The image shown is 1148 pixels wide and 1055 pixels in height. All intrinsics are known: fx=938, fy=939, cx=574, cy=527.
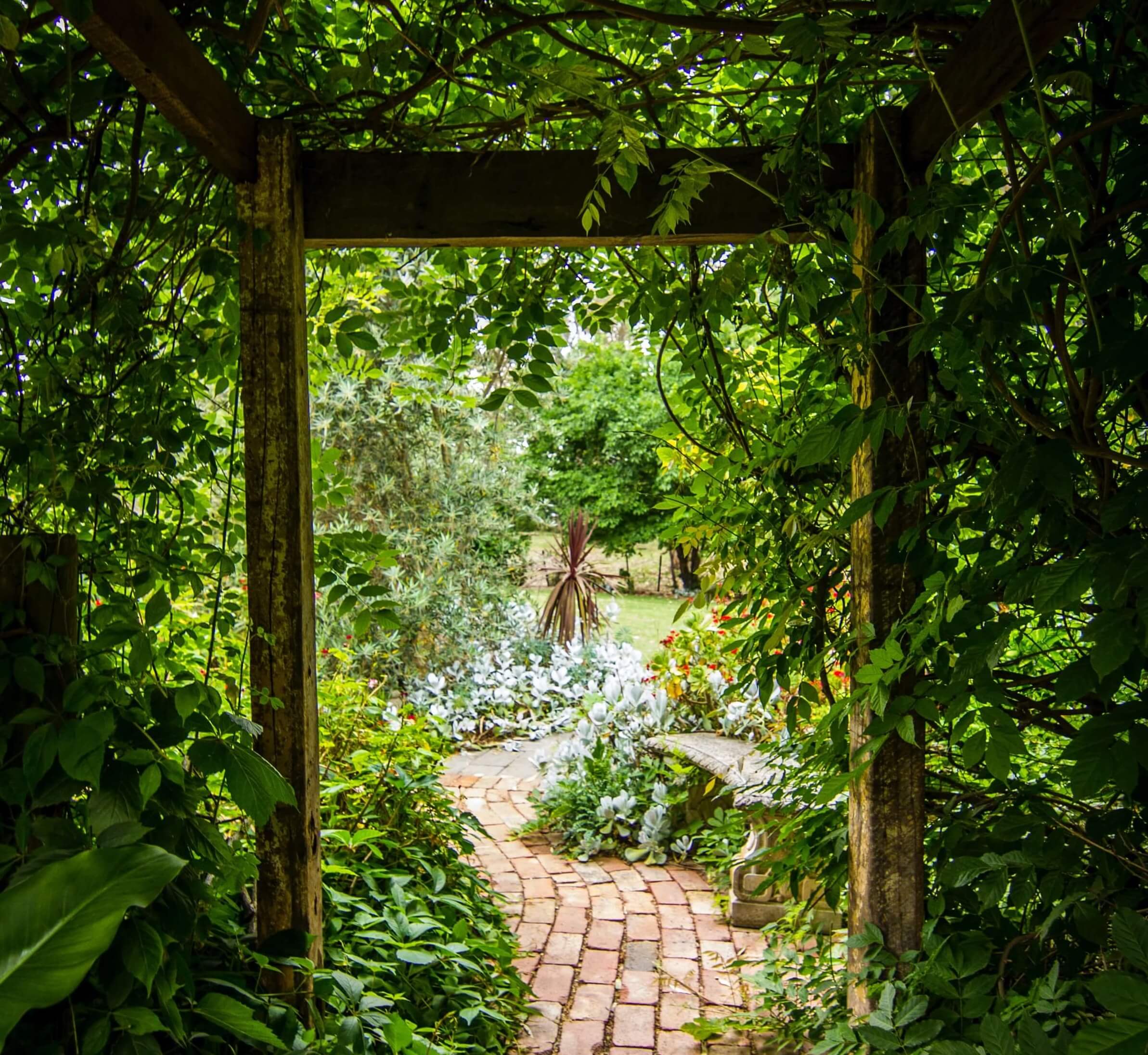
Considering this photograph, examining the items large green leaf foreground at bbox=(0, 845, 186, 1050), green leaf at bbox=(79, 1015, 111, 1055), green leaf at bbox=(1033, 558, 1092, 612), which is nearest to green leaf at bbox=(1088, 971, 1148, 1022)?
green leaf at bbox=(1033, 558, 1092, 612)

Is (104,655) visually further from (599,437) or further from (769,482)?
(599,437)

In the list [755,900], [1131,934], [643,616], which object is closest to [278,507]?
[1131,934]

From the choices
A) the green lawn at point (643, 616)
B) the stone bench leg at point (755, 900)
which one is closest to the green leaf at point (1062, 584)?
the stone bench leg at point (755, 900)

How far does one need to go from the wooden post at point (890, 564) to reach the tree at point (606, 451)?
941cm

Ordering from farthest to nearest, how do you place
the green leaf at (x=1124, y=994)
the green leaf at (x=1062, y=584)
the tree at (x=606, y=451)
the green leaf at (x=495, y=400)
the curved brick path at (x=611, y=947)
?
1. the tree at (x=606, y=451)
2. the curved brick path at (x=611, y=947)
3. the green leaf at (x=495, y=400)
4. the green leaf at (x=1062, y=584)
5. the green leaf at (x=1124, y=994)

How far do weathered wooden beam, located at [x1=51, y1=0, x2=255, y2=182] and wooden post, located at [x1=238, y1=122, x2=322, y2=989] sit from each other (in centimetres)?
9

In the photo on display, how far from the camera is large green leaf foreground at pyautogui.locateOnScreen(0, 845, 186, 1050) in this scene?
105cm

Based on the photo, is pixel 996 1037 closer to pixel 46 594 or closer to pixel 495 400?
pixel 495 400

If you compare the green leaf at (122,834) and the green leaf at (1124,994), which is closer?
the green leaf at (1124,994)

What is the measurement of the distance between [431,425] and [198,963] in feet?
16.6

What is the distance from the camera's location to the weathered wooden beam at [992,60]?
57.7 inches

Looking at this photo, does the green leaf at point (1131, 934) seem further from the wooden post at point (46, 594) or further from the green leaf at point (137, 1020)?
the wooden post at point (46, 594)

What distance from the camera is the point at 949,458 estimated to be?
2012 mm

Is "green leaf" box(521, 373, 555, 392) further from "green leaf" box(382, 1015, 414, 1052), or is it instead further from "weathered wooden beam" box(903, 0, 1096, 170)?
"green leaf" box(382, 1015, 414, 1052)
